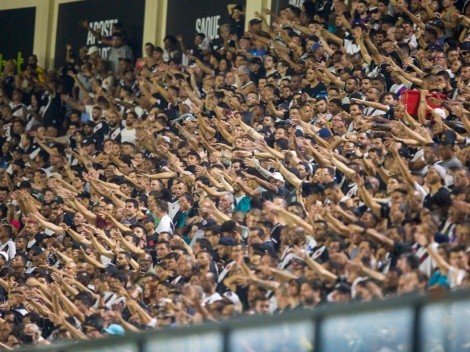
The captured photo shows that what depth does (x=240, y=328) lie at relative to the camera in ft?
20.0

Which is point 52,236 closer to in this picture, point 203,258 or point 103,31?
point 203,258

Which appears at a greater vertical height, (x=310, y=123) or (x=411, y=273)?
(x=310, y=123)

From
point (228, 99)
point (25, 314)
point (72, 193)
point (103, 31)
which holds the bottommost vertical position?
point (25, 314)

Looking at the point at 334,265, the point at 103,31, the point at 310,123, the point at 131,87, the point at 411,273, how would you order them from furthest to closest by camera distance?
the point at 103,31 → the point at 131,87 → the point at 310,123 → the point at 334,265 → the point at 411,273

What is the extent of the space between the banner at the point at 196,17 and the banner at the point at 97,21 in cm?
52

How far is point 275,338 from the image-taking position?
19.9ft

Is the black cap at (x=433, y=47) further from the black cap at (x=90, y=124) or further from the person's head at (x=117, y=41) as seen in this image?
the person's head at (x=117, y=41)

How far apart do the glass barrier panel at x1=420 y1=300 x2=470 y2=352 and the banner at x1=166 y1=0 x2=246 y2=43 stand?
37.3ft

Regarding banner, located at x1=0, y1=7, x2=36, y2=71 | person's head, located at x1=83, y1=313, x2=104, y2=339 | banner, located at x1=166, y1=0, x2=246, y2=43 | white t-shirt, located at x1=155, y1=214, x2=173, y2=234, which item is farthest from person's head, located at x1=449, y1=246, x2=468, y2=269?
banner, located at x1=0, y1=7, x2=36, y2=71

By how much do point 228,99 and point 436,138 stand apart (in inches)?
140

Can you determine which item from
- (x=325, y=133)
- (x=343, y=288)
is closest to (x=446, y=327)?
(x=343, y=288)

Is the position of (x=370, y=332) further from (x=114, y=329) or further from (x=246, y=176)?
(x=246, y=176)

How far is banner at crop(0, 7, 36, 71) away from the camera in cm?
1928

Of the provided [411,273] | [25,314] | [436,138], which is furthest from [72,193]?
[411,273]
